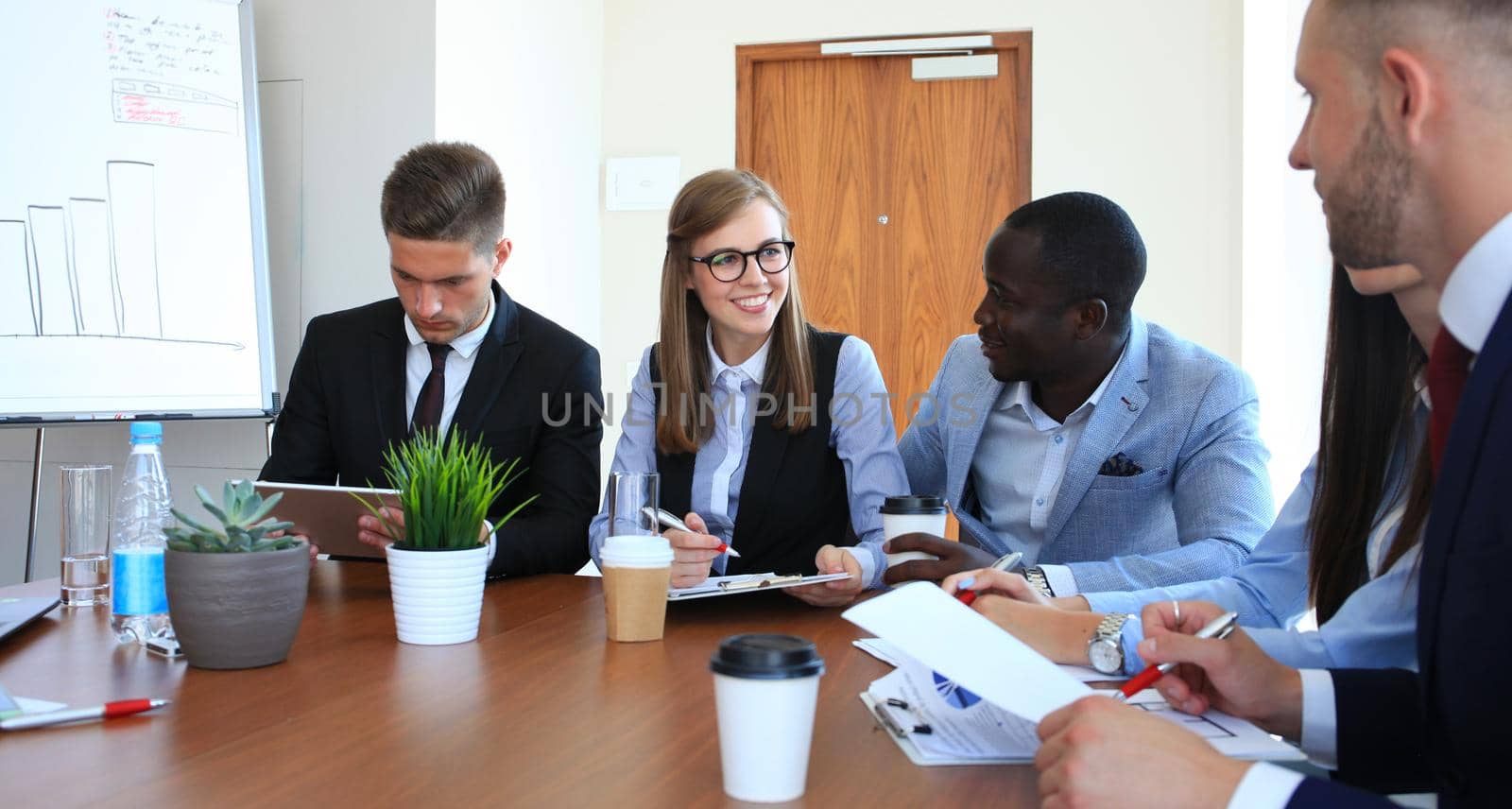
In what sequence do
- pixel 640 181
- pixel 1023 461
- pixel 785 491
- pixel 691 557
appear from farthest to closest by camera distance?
pixel 640 181
pixel 785 491
pixel 1023 461
pixel 691 557

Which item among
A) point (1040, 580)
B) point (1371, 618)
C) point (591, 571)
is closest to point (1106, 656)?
point (1371, 618)

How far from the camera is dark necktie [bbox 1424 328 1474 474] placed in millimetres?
896

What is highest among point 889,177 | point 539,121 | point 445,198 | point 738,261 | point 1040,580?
point 539,121

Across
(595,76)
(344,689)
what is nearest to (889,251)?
(595,76)

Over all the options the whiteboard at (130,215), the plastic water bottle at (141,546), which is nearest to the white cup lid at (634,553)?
the plastic water bottle at (141,546)

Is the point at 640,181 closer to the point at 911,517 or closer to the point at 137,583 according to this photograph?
the point at 911,517

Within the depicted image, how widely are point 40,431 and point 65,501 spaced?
1601mm

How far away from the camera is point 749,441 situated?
7.22ft

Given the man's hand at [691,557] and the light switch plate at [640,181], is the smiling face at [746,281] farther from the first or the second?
the light switch plate at [640,181]

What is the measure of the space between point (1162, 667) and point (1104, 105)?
3.39m

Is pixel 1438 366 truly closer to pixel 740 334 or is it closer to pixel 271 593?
pixel 271 593

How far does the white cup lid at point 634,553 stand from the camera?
1.37 metres

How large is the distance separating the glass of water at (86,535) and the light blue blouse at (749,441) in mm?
799

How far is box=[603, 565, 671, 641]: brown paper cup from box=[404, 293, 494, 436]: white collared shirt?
993mm
